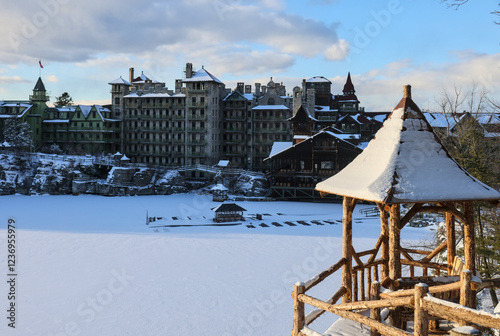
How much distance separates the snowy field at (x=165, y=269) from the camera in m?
17.2

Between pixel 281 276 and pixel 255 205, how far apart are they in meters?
29.8

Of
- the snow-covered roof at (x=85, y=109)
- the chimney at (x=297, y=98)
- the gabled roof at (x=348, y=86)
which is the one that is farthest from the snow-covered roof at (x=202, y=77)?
the gabled roof at (x=348, y=86)

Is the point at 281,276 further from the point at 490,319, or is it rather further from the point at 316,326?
the point at 490,319

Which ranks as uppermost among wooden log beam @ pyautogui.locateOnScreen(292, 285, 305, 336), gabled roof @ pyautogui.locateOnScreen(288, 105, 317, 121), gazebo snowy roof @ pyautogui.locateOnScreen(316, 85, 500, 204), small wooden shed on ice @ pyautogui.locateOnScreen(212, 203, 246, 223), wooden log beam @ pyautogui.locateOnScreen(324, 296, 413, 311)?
gabled roof @ pyautogui.locateOnScreen(288, 105, 317, 121)

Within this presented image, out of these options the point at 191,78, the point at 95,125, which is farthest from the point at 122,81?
the point at 191,78

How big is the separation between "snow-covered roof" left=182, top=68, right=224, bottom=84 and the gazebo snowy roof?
6523 cm

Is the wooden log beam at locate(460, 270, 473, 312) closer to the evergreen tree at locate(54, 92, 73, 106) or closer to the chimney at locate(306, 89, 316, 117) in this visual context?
the chimney at locate(306, 89, 316, 117)

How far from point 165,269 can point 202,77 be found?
53428 mm

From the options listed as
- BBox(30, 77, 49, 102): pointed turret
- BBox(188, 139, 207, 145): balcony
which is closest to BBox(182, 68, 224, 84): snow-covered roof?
BBox(188, 139, 207, 145): balcony

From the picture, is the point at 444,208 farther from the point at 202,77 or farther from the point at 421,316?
the point at 202,77

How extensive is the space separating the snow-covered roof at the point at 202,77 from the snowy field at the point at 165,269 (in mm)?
33122

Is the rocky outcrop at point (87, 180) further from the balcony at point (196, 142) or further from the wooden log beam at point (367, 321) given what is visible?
the wooden log beam at point (367, 321)

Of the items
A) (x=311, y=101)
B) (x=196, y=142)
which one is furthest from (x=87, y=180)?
(x=311, y=101)

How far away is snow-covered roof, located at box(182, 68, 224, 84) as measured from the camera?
72238mm
